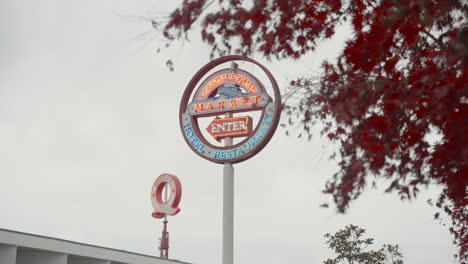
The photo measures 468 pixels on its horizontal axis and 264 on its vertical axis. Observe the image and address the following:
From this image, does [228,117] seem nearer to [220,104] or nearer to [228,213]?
[220,104]

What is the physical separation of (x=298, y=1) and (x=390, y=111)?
2535 millimetres

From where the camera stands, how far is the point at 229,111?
24000 mm

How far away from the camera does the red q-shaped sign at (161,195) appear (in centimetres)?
3491

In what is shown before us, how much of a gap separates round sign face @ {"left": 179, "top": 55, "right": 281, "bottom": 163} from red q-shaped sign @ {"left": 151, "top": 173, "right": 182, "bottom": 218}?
10.7m

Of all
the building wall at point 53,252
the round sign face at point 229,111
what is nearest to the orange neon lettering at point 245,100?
the round sign face at point 229,111

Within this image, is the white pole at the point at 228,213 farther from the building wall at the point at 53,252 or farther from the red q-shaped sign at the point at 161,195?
the red q-shaped sign at the point at 161,195

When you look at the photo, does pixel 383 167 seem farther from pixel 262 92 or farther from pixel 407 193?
pixel 262 92

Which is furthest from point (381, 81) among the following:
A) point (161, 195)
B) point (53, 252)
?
Result: point (161, 195)

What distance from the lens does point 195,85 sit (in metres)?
25.2

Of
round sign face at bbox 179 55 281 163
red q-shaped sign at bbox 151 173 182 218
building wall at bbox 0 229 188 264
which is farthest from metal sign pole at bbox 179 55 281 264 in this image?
red q-shaped sign at bbox 151 173 182 218

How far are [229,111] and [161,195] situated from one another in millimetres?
13265

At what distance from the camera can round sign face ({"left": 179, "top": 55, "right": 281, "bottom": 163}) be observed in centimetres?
2295

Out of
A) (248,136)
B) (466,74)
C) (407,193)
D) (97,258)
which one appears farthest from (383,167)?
(97,258)

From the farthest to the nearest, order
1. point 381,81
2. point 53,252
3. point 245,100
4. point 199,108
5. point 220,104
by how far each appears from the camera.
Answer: point 53,252 → point 199,108 → point 220,104 → point 245,100 → point 381,81
